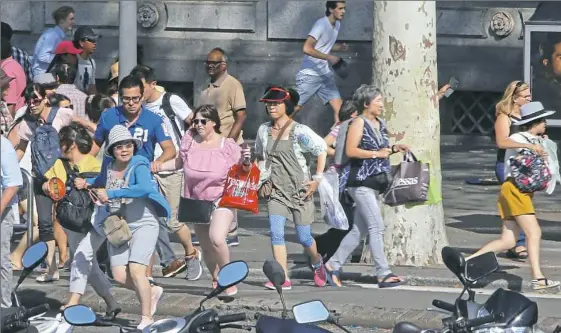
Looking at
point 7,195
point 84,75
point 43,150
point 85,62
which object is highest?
point 85,62

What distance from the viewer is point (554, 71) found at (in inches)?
647

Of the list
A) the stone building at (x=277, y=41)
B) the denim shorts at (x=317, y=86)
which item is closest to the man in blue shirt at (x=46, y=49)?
the denim shorts at (x=317, y=86)

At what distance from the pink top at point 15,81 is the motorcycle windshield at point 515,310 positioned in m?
9.07

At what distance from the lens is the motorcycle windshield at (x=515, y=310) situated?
5.04 m

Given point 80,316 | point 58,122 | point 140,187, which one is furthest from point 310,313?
point 58,122

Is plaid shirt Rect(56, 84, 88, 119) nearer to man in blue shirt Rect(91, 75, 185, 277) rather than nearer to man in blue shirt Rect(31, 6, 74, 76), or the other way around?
man in blue shirt Rect(31, 6, 74, 76)

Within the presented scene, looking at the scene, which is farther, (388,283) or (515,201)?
(388,283)

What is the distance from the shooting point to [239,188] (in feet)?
33.2

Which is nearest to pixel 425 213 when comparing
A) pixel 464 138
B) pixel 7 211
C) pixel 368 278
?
pixel 368 278

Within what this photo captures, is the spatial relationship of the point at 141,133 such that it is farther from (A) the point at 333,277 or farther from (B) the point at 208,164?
(A) the point at 333,277

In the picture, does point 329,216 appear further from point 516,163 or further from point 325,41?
point 325,41

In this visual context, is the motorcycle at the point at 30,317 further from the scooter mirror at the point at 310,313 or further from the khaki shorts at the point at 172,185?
the khaki shorts at the point at 172,185

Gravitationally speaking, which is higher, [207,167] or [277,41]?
[277,41]

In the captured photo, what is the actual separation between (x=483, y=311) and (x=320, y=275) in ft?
18.1
